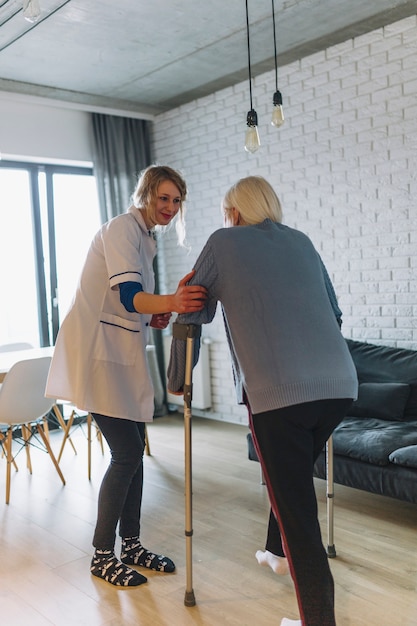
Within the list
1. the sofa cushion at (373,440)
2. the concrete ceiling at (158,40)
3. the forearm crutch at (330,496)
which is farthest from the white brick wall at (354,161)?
the forearm crutch at (330,496)

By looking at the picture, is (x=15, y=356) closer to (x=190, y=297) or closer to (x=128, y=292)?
(x=128, y=292)

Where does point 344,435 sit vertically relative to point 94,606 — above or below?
above

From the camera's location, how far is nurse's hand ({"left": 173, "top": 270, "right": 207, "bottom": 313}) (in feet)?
6.13

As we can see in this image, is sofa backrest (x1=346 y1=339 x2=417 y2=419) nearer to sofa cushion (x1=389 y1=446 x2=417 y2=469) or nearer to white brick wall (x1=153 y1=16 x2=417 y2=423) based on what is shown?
white brick wall (x1=153 y1=16 x2=417 y2=423)

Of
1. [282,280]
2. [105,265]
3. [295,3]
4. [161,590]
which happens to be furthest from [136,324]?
[295,3]

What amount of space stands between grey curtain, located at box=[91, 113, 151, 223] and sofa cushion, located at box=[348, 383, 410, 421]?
9.31 ft

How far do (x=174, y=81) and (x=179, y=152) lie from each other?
2.24 ft

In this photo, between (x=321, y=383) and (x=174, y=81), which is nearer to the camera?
(x=321, y=383)

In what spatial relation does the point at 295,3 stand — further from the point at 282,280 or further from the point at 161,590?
the point at 161,590

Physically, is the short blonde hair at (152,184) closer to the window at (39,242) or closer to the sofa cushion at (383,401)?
the sofa cushion at (383,401)

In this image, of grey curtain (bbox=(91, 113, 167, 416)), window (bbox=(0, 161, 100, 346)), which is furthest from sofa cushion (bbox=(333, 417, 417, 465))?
window (bbox=(0, 161, 100, 346))

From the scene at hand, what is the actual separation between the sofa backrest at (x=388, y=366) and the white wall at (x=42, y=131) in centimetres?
292

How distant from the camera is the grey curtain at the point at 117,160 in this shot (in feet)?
17.3

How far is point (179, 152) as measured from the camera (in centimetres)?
534
